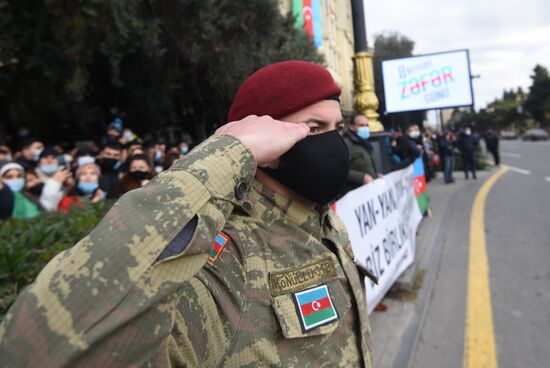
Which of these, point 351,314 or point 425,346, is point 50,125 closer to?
point 425,346

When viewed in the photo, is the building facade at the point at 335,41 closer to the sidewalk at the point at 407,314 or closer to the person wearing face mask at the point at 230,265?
the sidewalk at the point at 407,314

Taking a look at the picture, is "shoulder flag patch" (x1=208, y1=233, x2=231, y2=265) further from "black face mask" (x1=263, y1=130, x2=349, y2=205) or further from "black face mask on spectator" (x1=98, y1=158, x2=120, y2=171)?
"black face mask on spectator" (x1=98, y1=158, x2=120, y2=171)

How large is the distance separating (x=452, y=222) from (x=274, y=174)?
20.3 ft

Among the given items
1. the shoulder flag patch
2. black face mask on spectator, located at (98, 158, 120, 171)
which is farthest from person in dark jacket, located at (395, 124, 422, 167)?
the shoulder flag patch

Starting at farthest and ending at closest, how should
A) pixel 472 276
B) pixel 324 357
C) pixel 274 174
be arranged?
pixel 472 276
pixel 274 174
pixel 324 357

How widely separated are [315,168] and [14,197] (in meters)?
3.27

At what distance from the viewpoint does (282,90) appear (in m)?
1.21

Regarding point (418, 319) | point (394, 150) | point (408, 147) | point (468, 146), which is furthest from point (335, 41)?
point (418, 319)

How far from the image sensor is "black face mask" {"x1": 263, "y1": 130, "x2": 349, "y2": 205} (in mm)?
1212

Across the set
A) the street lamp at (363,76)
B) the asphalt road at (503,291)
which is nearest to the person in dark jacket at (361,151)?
the street lamp at (363,76)

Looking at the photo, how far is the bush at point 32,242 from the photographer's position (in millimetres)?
1659

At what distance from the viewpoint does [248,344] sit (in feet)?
3.16

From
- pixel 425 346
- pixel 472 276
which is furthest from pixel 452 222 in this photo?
pixel 425 346

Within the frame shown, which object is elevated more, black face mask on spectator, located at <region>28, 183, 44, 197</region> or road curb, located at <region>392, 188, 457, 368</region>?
black face mask on spectator, located at <region>28, 183, 44, 197</region>
